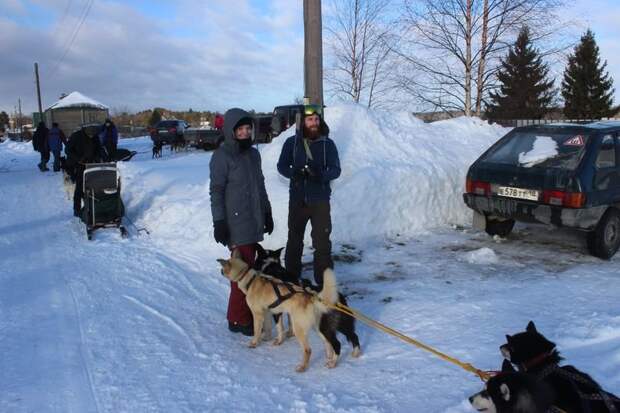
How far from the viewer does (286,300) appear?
3.83 metres

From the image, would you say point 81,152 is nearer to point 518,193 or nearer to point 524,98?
point 518,193

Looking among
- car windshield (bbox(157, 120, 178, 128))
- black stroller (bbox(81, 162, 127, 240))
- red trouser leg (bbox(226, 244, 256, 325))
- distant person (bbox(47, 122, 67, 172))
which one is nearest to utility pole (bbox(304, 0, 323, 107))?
black stroller (bbox(81, 162, 127, 240))

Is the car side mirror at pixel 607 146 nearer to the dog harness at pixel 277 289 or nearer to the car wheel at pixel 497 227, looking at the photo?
the car wheel at pixel 497 227

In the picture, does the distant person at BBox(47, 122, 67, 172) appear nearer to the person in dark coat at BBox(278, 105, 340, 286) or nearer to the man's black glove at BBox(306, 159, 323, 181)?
the person in dark coat at BBox(278, 105, 340, 286)

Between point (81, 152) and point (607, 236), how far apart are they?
8.67m

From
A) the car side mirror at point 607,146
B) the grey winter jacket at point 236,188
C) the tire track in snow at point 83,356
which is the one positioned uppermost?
the car side mirror at point 607,146

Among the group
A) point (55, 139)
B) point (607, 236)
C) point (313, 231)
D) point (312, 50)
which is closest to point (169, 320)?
point (313, 231)

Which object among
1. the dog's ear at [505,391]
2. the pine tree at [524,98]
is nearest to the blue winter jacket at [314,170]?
the dog's ear at [505,391]

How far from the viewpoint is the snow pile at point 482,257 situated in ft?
20.9

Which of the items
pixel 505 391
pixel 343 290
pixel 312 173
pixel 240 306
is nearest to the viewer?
pixel 505 391

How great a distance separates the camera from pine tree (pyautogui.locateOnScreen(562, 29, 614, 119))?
38.6m

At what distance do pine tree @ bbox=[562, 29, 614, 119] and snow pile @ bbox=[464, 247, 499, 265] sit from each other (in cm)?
3818

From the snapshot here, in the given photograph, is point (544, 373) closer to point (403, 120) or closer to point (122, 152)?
point (403, 120)

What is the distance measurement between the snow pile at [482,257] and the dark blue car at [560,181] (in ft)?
1.99
